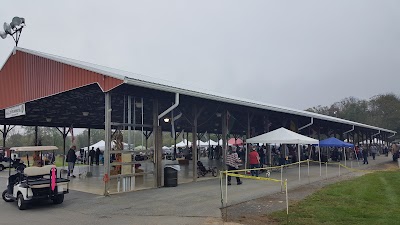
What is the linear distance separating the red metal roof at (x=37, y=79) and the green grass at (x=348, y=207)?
7.11 metres

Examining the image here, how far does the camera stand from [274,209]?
356 inches

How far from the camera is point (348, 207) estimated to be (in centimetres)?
913

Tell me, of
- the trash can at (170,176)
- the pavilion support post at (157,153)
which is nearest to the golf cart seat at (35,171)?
the pavilion support post at (157,153)

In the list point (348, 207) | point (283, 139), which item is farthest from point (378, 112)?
point (348, 207)

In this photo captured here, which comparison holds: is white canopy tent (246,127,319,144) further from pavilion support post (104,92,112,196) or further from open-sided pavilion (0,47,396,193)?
pavilion support post (104,92,112,196)

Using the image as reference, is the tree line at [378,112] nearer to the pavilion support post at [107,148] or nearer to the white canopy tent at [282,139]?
the white canopy tent at [282,139]

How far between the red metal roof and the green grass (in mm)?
7108

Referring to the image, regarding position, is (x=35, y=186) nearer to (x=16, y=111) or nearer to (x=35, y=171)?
(x=35, y=171)

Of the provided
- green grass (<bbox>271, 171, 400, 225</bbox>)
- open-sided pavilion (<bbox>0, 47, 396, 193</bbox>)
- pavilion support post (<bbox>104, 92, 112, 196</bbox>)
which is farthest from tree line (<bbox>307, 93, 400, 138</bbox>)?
pavilion support post (<bbox>104, 92, 112, 196</bbox>)

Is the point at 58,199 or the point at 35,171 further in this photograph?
the point at 58,199

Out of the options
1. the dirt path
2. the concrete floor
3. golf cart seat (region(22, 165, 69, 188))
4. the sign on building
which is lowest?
the concrete floor

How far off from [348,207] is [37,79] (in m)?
13.6

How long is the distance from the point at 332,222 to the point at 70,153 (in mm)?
13706

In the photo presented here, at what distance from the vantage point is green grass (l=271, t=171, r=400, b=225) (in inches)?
305
